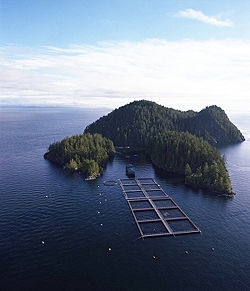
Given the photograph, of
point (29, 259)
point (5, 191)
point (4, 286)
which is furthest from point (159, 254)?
point (5, 191)

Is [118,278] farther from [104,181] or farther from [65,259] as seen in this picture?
[104,181]

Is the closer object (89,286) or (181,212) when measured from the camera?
(89,286)

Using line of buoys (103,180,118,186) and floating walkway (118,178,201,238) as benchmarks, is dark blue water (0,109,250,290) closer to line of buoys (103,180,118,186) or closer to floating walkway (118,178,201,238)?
floating walkway (118,178,201,238)

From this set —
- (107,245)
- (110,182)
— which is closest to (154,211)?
(107,245)

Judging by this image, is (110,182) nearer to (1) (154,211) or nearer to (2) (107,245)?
(1) (154,211)

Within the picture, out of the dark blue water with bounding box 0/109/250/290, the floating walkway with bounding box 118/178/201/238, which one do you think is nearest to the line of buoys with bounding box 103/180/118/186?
the floating walkway with bounding box 118/178/201/238
